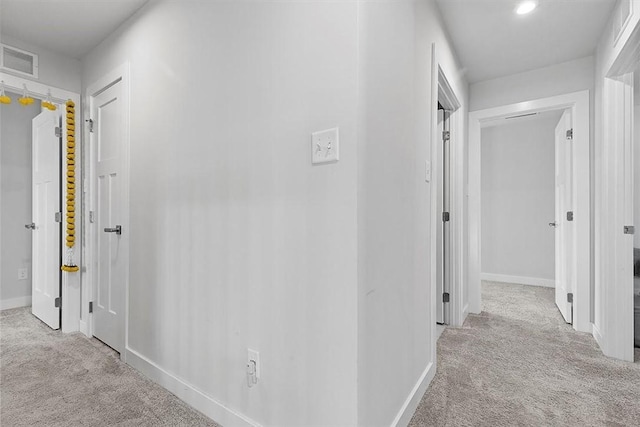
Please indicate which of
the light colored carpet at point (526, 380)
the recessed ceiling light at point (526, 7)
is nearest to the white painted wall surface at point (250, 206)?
the light colored carpet at point (526, 380)

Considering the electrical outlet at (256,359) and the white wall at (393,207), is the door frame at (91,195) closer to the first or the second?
the electrical outlet at (256,359)

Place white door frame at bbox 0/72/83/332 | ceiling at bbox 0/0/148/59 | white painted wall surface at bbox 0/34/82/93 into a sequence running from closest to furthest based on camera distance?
1. ceiling at bbox 0/0/148/59
2. white painted wall surface at bbox 0/34/82/93
3. white door frame at bbox 0/72/83/332

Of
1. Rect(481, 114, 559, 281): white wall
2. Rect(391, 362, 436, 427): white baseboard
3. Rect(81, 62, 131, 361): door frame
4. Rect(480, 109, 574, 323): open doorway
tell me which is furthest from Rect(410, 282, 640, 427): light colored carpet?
Rect(81, 62, 131, 361): door frame

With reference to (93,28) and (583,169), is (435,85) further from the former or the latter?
(93,28)

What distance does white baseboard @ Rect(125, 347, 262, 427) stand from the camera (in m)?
1.48

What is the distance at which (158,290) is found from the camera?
1.91 m

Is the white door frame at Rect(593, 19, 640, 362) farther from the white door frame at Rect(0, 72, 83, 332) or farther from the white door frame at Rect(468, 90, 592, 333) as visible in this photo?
the white door frame at Rect(0, 72, 83, 332)

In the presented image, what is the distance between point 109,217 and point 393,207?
2.21 m

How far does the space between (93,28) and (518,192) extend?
528cm

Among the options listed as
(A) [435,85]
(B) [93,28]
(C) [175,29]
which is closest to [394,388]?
(A) [435,85]

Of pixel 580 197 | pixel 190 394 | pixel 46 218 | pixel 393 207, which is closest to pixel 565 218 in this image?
pixel 580 197

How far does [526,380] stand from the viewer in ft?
6.43

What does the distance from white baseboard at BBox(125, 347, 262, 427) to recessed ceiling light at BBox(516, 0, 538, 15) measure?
289cm

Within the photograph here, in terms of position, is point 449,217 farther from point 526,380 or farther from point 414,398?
point 414,398
